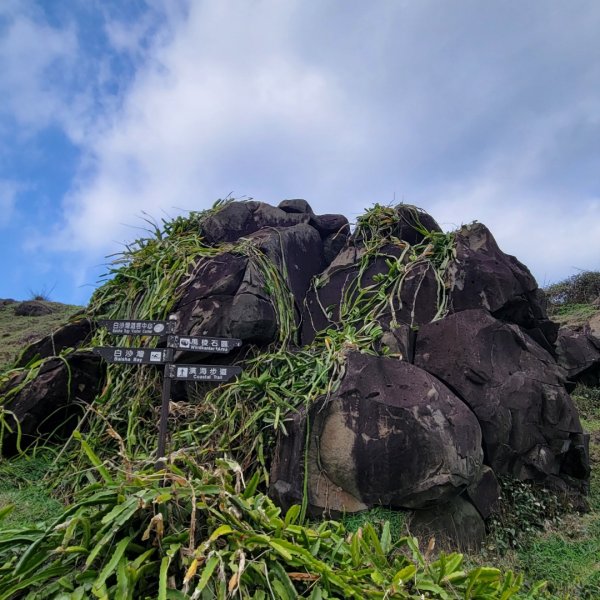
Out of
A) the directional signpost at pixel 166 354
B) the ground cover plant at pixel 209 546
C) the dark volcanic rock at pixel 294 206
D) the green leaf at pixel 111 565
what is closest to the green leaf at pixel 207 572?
the ground cover plant at pixel 209 546

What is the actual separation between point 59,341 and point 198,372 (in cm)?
288

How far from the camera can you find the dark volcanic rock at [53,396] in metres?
5.12

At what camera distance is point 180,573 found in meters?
2.27

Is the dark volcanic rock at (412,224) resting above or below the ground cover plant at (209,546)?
above

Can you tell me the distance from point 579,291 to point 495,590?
13.9 metres

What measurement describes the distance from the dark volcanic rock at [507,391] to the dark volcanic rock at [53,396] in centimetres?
337

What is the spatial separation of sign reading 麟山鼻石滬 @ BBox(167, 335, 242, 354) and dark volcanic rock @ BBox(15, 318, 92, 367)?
2.51 metres

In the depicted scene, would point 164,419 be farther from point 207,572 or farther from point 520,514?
point 520,514

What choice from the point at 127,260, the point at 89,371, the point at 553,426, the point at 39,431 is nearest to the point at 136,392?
the point at 89,371

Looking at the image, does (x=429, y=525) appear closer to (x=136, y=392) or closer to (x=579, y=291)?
(x=136, y=392)

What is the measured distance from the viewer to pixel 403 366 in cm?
477

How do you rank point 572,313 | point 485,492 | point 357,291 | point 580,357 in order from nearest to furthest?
point 485,492 < point 357,291 < point 580,357 < point 572,313

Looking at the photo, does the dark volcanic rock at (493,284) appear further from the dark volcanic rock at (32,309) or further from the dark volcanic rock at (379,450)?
the dark volcanic rock at (32,309)

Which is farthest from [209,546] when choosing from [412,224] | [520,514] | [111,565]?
[412,224]
